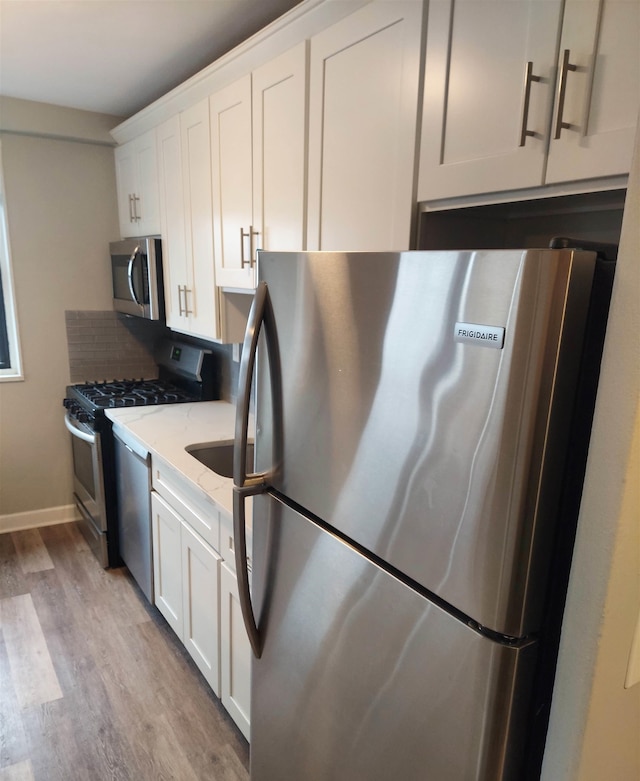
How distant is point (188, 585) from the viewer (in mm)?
2131

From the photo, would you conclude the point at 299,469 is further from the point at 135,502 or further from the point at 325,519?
the point at 135,502

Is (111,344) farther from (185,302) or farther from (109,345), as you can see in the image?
(185,302)

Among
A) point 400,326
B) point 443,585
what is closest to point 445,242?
point 400,326

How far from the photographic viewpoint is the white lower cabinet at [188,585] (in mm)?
1938

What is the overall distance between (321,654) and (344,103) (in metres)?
1.40

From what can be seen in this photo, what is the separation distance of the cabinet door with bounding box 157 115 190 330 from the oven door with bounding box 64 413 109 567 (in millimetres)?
788

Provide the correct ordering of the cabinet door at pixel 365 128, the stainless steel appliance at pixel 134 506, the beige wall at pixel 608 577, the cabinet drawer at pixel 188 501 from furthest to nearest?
1. the stainless steel appliance at pixel 134 506
2. the cabinet drawer at pixel 188 501
3. the cabinet door at pixel 365 128
4. the beige wall at pixel 608 577

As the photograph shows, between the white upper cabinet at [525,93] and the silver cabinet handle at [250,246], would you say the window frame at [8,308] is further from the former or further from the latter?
the white upper cabinet at [525,93]

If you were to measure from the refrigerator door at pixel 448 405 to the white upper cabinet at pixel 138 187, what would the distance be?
82.3 inches

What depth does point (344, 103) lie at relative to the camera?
1.51 metres

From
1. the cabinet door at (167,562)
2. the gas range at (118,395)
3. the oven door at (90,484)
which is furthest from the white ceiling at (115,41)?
the cabinet door at (167,562)

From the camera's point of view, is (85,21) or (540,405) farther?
(85,21)

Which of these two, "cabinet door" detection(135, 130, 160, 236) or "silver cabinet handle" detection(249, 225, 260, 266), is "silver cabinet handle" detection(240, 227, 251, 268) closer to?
"silver cabinet handle" detection(249, 225, 260, 266)

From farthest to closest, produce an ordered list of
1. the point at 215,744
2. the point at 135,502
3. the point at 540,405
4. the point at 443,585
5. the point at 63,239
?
the point at 63,239, the point at 135,502, the point at 215,744, the point at 443,585, the point at 540,405
